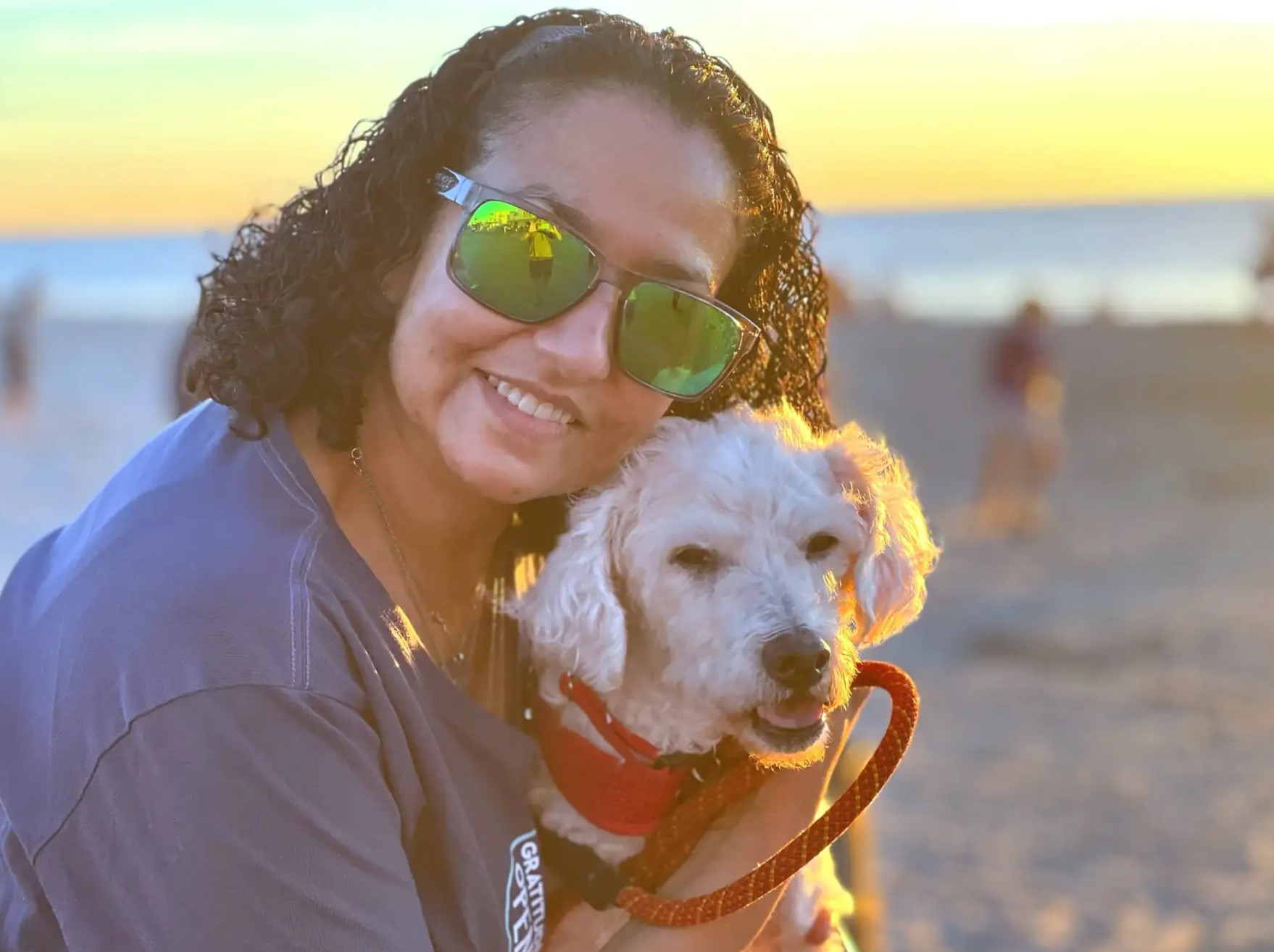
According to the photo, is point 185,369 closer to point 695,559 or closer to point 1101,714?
point 695,559

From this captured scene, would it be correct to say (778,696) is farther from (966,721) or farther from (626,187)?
(966,721)

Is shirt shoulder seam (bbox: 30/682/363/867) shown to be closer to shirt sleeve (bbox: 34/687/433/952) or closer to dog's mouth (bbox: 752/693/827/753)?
shirt sleeve (bbox: 34/687/433/952)

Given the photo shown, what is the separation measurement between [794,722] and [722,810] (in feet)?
0.83

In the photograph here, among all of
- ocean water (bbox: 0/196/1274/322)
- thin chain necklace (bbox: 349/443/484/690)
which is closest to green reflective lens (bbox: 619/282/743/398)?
thin chain necklace (bbox: 349/443/484/690)

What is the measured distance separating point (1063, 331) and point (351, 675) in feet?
69.1

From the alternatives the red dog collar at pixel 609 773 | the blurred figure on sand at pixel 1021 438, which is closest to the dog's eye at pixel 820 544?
the red dog collar at pixel 609 773

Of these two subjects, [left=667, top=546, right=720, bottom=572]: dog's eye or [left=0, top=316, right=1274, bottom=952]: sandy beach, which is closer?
[left=667, top=546, right=720, bottom=572]: dog's eye

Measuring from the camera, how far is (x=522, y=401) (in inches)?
76.4

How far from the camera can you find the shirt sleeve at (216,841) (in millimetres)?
1388

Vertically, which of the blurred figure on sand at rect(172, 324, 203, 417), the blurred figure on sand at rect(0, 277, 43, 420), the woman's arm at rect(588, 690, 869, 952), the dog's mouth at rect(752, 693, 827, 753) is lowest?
the blurred figure on sand at rect(0, 277, 43, 420)

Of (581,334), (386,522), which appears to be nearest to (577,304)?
(581,334)

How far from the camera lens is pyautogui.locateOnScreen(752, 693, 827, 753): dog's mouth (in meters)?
2.16

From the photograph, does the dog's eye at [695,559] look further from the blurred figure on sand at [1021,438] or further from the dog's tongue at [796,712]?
the blurred figure on sand at [1021,438]

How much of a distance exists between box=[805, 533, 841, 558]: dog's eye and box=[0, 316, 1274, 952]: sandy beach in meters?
2.78
